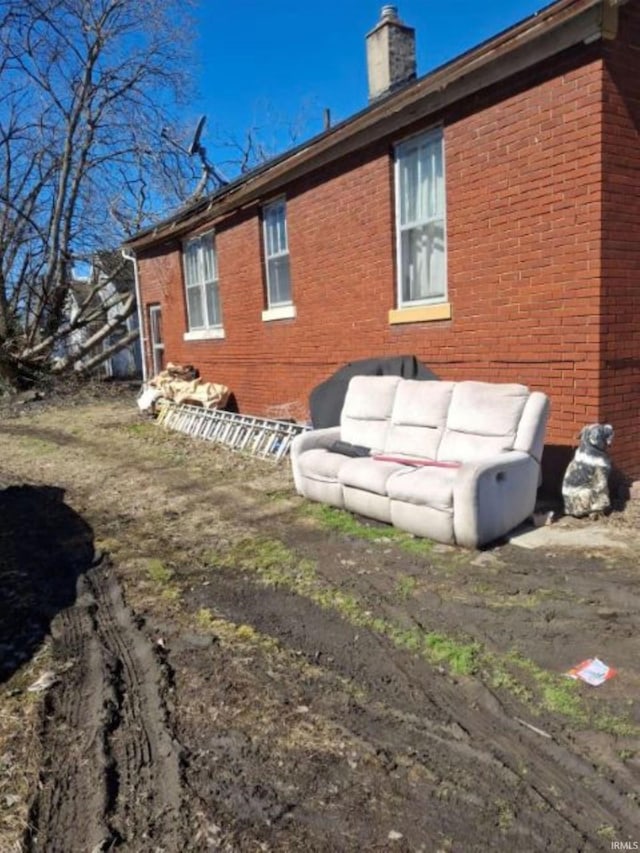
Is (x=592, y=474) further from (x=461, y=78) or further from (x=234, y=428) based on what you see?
(x=234, y=428)

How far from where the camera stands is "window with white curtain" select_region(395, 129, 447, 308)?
6.79 m

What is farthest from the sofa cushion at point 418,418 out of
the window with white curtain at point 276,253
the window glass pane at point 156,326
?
the window glass pane at point 156,326

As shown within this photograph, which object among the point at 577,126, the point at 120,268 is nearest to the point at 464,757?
the point at 577,126

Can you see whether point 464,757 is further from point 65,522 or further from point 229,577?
point 65,522

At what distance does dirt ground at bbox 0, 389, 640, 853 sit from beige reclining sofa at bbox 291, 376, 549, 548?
272 mm

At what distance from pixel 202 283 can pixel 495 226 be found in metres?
7.54

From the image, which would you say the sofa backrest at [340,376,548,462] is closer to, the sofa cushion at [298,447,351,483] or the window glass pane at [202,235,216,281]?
the sofa cushion at [298,447,351,483]

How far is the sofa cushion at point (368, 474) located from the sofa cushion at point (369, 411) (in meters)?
0.71

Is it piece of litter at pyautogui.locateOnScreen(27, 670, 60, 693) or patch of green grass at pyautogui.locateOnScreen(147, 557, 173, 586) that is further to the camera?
patch of green grass at pyautogui.locateOnScreen(147, 557, 173, 586)

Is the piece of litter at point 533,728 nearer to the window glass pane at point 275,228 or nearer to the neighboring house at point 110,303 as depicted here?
the window glass pane at point 275,228

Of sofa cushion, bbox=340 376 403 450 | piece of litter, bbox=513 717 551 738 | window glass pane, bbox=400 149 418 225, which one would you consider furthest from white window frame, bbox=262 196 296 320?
piece of litter, bbox=513 717 551 738

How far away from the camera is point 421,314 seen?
23.2ft

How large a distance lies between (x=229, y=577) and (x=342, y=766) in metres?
2.16

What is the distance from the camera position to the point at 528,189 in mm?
5719
